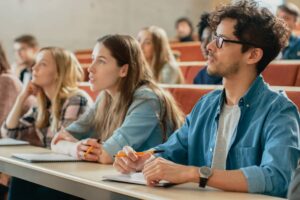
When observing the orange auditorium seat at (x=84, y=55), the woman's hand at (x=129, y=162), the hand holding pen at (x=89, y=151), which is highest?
the woman's hand at (x=129, y=162)

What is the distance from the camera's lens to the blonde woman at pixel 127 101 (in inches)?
93.7

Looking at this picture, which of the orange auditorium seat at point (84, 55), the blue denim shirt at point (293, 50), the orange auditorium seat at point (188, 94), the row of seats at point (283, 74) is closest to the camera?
the orange auditorium seat at point (188, 94)

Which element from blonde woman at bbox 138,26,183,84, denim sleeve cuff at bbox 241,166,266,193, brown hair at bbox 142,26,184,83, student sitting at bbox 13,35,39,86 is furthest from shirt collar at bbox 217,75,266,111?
student sitting at bbox 13,35,39,86

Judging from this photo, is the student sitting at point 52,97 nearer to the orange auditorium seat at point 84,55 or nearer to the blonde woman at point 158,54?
the blonde woman at point 158,54

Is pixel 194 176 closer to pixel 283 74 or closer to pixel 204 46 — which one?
pixel 283 74

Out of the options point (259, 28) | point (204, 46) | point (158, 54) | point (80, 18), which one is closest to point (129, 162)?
point (259, 28)

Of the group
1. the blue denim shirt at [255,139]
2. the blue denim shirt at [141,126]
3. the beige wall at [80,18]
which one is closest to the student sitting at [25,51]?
the beige wall at [80,18]

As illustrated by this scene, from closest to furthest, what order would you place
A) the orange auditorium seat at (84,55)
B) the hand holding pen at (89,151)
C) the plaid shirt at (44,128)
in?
the hand holding pen at (89,151), the plaid shirt at (44,128), the orange auditorium seat at (84,55)

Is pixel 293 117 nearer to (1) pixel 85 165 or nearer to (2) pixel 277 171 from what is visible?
(2) pixel 277 171

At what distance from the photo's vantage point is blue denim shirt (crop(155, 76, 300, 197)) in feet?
5.42

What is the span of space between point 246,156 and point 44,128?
1.45 metres

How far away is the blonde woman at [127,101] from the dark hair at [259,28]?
62cm

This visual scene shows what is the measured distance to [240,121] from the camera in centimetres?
184

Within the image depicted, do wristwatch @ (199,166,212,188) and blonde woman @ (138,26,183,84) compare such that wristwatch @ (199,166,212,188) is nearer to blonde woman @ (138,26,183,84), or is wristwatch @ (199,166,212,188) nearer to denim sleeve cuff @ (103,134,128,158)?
denim sleeve cuff @ (103,134,128,158)
